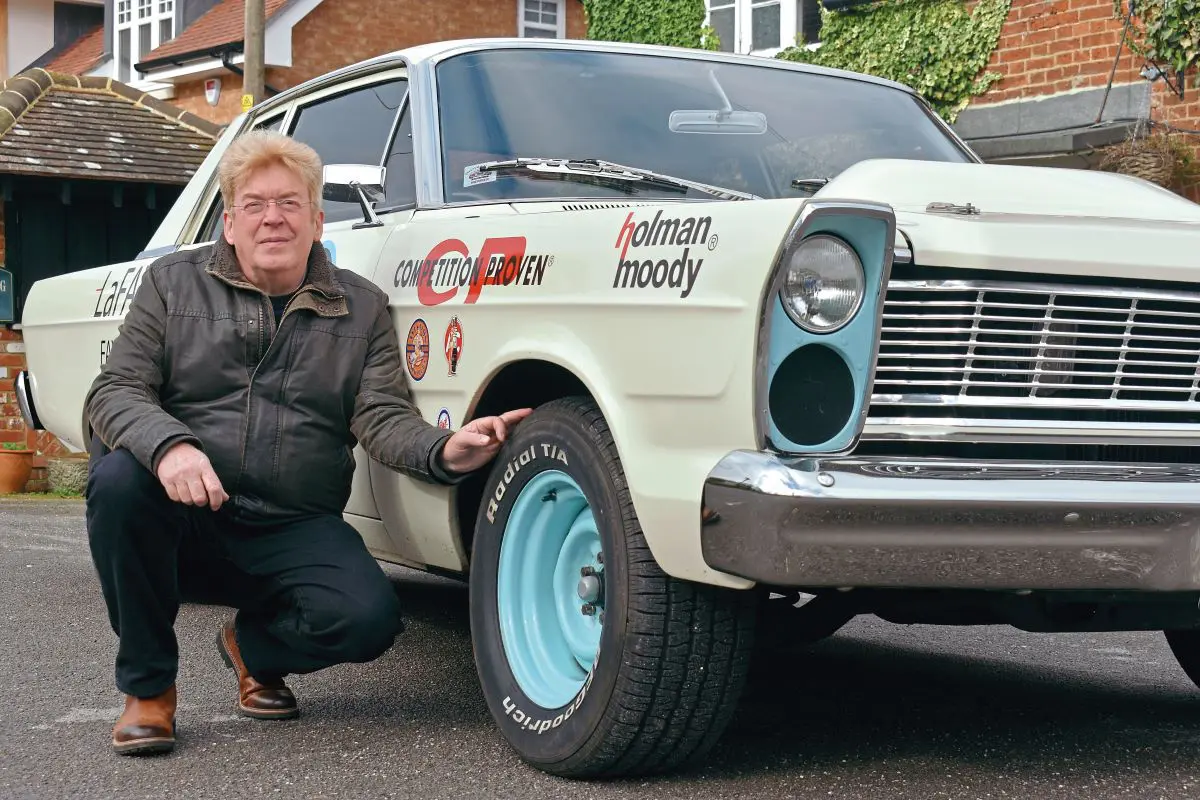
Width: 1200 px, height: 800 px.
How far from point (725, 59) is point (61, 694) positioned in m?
2.54

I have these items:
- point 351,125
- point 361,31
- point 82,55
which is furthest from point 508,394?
point 82,55

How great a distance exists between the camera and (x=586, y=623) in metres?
3.56

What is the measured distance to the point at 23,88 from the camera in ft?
48.9

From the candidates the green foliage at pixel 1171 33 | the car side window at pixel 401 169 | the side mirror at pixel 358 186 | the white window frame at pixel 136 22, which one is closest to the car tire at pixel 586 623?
the side mirror at pixel 358 186

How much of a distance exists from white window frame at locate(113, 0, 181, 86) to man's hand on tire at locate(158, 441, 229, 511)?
65.5 ft

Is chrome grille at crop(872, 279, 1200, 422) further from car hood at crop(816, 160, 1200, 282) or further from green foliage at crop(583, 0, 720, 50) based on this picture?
green foliage at crop(583, 0, 720, 50)

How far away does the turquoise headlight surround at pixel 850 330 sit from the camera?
2934 mm

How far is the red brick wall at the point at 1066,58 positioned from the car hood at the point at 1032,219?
7682 millimetres

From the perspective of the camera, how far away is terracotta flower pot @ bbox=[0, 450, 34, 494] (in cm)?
1225

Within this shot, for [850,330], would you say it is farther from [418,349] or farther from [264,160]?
[264,160]

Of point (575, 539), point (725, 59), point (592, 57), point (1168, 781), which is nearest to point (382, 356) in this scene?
point (575, 539)

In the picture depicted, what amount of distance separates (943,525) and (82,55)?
82.7ft

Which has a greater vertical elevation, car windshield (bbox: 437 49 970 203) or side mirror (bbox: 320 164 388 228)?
car windshield (bbox: 437 49 970 203)

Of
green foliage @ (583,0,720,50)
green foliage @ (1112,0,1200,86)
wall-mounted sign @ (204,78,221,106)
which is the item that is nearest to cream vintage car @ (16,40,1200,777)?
green foliage @ (1112,0,1200,86)
